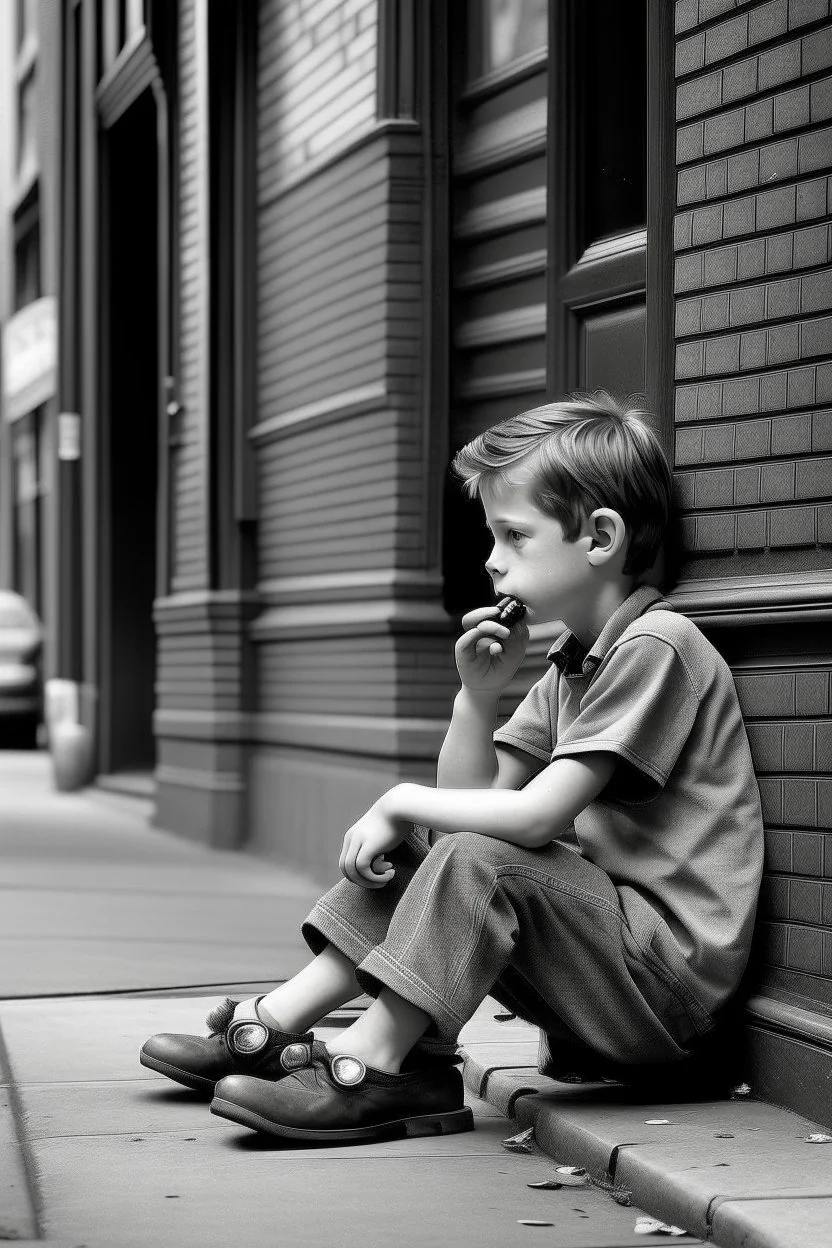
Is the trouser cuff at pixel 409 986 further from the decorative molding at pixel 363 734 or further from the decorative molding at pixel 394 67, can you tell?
the decorative molding at pixel 394 67

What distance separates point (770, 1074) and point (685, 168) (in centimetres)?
174

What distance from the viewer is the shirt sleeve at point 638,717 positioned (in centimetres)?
314

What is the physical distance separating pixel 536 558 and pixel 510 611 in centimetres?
13

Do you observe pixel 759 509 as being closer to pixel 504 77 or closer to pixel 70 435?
pixel 504 77

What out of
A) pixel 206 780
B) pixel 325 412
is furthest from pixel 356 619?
pixel 206 780

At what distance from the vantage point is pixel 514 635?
3525mm

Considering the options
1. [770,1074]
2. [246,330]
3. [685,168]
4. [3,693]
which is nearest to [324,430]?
[246,330]

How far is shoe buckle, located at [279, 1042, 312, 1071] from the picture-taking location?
3156 millimetres

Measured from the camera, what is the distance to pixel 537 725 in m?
3.57

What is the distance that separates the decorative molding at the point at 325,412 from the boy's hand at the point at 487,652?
3.40 m

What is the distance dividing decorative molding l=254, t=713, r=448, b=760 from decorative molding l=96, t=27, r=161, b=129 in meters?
3.81

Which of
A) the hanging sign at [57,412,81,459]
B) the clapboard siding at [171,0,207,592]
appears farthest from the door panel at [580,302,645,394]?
the hanging sign at [57,412,81,459]

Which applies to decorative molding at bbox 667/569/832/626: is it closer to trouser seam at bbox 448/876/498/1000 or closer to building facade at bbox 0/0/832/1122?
building facade at bbox 0/0/832/1122

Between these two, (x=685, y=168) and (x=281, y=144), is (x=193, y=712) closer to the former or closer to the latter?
(x=281, y=144)
